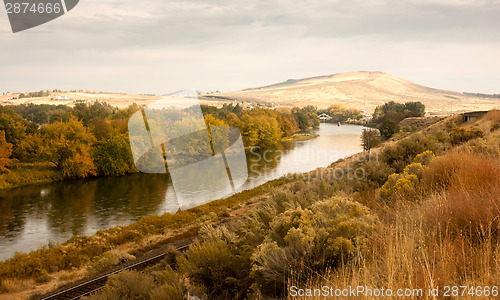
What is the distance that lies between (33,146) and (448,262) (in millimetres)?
48766

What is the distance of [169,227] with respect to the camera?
20000 mm

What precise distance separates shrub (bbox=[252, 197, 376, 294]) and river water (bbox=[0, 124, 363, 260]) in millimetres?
18089

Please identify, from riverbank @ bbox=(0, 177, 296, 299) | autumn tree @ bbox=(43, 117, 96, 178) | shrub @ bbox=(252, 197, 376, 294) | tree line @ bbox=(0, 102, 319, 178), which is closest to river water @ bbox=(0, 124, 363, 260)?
autumn tree @ bbox=(43, 117, 96, 178)

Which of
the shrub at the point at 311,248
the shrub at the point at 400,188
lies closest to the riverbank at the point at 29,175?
the shrub at the point at 400,188

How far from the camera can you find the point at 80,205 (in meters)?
28.4

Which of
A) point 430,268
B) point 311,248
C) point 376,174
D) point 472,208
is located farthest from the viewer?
point 376,174

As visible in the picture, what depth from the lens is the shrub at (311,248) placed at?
14.1ft

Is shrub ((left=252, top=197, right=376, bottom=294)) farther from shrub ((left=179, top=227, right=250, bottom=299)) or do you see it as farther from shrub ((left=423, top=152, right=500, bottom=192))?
shrub ((left=423, top=152, right=500, bottom=192))

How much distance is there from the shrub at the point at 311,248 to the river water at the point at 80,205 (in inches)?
712

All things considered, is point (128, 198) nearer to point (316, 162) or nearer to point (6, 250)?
point (6, 250)

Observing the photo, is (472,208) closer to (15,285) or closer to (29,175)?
(15,285)

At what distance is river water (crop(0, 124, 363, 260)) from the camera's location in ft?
71.3

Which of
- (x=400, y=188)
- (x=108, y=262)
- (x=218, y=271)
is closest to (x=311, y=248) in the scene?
(x=218, y=271)

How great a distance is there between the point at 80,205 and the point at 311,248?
28273 millimetres
